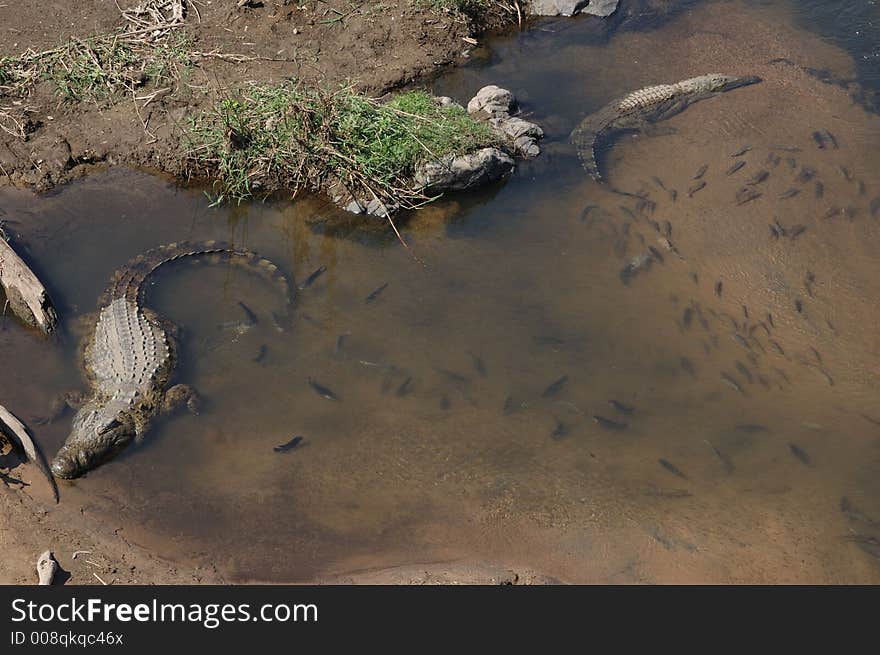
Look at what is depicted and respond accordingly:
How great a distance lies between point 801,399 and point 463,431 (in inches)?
125

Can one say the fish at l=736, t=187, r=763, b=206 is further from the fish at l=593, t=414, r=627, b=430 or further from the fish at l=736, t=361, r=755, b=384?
the fish at l=593, t=414, r=627, b=430

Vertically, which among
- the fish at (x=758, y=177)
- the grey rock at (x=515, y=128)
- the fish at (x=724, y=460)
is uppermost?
the grey rock at (x=515, y=128)

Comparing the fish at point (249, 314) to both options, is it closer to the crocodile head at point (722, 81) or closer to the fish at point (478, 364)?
the fish at point (478, 364)

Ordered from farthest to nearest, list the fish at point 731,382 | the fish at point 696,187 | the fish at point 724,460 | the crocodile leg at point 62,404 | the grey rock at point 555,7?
the grey rock at point 555,7
the fish at point 696,187
the fish at point 731,382
the crocodile leg at point 62,404
the fish at point 724,460

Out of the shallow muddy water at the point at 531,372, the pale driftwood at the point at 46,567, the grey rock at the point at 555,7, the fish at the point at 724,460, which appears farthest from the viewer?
the grey rock at the point at 555,7

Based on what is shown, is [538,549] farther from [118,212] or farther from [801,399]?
[118,212]

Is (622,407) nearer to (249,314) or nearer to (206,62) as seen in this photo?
(249,314)

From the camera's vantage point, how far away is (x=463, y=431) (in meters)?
7.16

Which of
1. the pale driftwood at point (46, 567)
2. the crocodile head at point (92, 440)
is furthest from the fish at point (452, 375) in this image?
the pale driftwood at point (46, 567)

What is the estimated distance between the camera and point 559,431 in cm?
716

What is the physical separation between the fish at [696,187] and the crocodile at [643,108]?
Result: 1.08 meters

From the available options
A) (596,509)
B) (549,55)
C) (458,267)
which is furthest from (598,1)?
(596,509)

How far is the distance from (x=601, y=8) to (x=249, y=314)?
7975 mm

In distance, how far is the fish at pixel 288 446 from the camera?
23.0 feet
